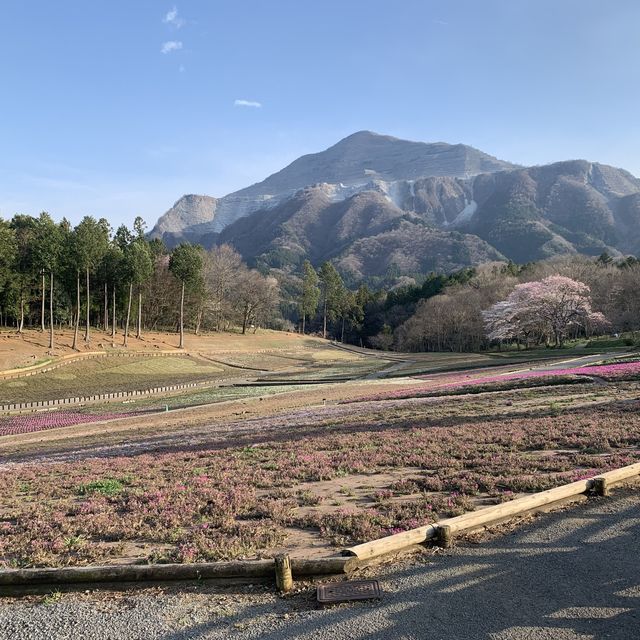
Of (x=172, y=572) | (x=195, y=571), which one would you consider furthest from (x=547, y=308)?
(x=172, y=572)

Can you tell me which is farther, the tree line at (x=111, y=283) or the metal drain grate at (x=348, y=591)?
the tree line at (x=111, y=283)

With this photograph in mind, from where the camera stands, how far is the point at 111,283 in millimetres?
76562

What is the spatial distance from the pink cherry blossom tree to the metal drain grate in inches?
2869

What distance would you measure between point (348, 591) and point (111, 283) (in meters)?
78.7

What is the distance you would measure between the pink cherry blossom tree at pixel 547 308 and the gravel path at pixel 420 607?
235 feet

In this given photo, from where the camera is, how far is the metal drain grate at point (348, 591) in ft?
18.5

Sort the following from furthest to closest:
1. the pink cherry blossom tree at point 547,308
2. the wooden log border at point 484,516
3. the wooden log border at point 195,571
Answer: the pink cherry blossom tree at point 547,308
the wooden log border at point 484,516
the wooden log border at point 195,571

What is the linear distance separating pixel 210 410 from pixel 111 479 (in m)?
21.4

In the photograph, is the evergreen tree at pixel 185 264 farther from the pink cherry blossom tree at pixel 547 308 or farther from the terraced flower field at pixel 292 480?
the terraced flower field at pixel 292 480

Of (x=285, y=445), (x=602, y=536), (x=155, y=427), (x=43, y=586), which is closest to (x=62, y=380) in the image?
(x=155, y=427)

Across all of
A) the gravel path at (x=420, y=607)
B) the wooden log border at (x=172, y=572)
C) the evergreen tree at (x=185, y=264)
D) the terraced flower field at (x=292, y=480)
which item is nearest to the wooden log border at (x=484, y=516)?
the gravel path at (x=420, y=607)

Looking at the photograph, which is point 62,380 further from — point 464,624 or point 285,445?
point 464,624

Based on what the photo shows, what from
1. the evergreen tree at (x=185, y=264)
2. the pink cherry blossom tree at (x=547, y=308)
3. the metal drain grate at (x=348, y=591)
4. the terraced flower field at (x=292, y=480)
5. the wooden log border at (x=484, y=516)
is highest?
the evergreen tree at (x=185, y=264)

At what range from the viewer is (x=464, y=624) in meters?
5.15
